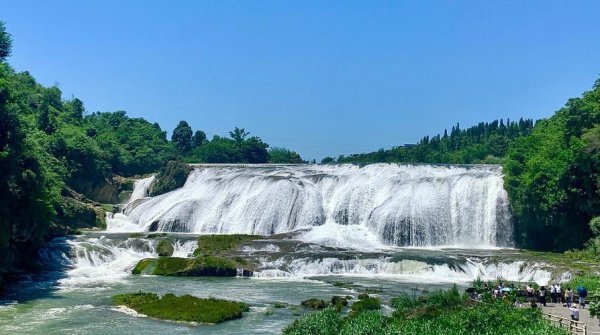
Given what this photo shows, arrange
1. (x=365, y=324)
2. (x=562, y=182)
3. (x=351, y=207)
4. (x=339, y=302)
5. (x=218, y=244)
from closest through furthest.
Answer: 1. (x=365, y=324)
2. (x=339, y=302)
3. (x=562, y=182)
4. (x=218, y=244)
5. (x=351, y=207)

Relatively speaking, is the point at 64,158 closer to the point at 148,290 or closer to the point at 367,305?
the point at 148,290

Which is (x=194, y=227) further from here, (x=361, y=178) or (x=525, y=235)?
(x=525, y=235)

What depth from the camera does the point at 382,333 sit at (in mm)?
18172

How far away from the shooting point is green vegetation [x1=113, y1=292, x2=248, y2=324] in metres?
23.3

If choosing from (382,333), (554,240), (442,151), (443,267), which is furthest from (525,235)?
(442,151)

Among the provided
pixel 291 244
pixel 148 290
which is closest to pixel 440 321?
pixel 148 290

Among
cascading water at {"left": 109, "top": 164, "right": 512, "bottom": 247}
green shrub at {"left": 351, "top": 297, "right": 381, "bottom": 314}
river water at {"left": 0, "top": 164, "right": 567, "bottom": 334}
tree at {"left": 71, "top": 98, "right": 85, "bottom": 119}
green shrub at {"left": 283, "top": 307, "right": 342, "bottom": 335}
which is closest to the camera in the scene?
green shrub at {"left": 283, "top": 307, "right": 342, "bottom": 335}

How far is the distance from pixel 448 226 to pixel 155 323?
27.2 metres

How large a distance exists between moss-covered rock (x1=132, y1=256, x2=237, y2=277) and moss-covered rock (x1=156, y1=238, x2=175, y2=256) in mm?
2943

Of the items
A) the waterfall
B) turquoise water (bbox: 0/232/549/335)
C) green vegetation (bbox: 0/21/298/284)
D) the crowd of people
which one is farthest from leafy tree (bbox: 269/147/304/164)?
the crowd of people

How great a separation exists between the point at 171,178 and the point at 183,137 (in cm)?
4465

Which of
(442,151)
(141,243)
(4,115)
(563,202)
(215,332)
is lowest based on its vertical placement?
(215,332)

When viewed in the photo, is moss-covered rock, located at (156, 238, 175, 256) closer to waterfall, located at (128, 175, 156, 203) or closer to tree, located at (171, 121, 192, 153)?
waterfall, located at (128, 175, 156, 203)

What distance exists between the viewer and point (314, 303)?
82.5 ft
